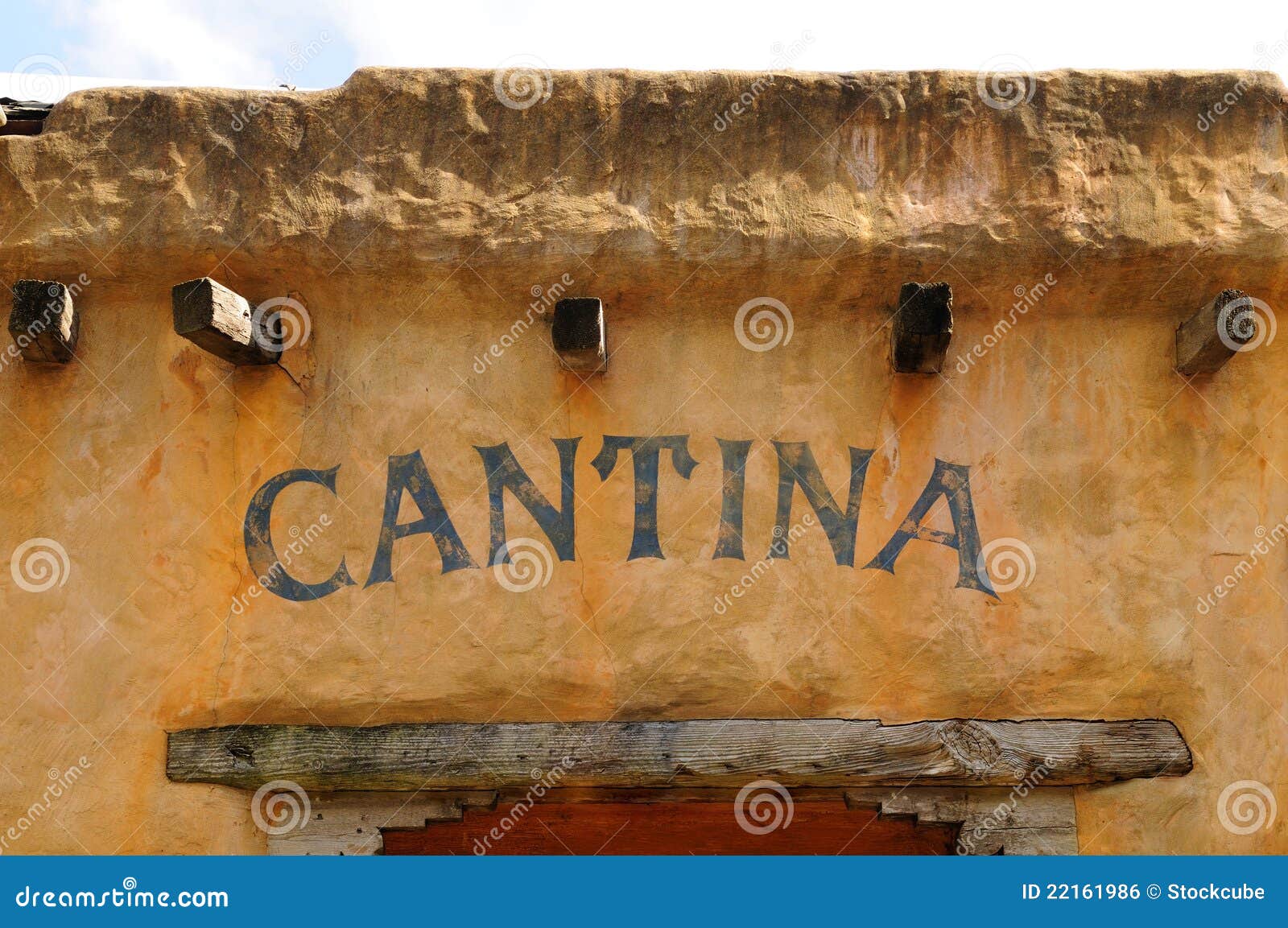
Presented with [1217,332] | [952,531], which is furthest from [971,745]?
[1217,332]

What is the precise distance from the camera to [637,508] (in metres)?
4.21

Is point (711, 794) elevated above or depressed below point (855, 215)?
below

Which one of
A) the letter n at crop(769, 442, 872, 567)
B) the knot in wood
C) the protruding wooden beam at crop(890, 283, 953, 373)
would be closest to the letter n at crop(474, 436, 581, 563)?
the letter n at crop(769, 442, 872, 567)

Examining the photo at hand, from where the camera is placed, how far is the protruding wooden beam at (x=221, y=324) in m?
3.82

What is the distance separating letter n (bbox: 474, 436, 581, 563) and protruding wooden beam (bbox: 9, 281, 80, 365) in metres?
1.56

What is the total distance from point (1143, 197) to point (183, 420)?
3.63 meters

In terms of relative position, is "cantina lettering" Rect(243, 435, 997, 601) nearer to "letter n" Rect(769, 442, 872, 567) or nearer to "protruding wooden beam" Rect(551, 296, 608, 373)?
"letter n" Rect(769, 442, 872, 567)

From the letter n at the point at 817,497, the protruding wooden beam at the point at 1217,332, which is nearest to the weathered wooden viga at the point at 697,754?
the letter n at the point at 817,497

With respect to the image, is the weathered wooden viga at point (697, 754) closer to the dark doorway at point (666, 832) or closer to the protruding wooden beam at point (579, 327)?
the dark doorway at point (666, 832)

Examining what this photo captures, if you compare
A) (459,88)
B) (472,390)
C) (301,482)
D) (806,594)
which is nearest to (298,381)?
(301,482)

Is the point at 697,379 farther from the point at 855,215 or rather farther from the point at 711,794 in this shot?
the point at 711,794

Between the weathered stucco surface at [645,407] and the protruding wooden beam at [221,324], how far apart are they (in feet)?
0.53

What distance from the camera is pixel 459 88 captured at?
4371 mm

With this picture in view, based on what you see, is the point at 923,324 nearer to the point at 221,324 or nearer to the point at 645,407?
the point at 645,407
